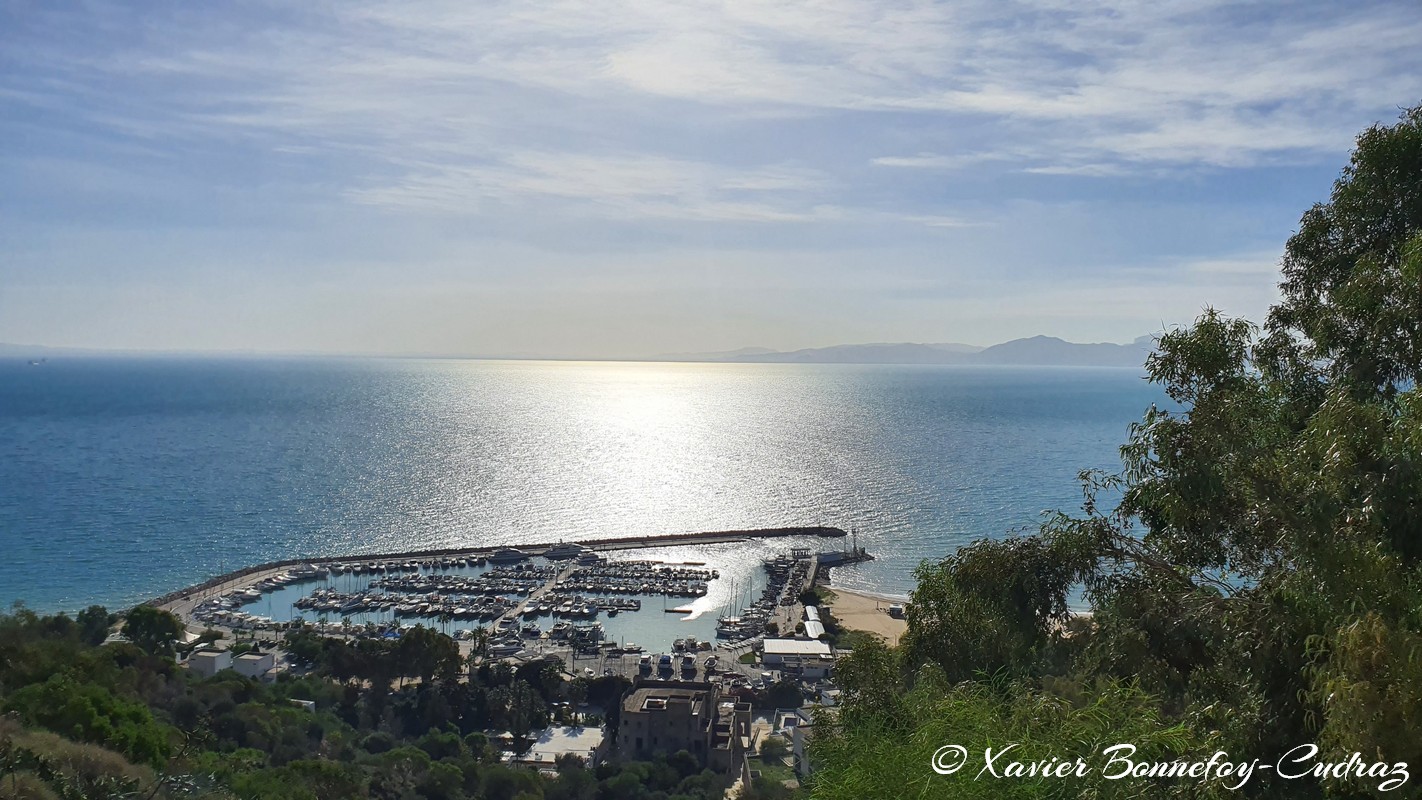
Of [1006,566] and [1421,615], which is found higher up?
[1421,615]

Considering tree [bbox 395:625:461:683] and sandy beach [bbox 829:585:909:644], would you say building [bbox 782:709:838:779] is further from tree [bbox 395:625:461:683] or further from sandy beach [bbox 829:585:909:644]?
tree [bbox 395:625:461:683]

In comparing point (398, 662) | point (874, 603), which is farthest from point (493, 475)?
point (398, 662)

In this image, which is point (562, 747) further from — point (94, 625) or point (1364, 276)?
point (1364, 276)

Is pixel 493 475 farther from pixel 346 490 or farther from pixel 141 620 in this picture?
pixel 141 620

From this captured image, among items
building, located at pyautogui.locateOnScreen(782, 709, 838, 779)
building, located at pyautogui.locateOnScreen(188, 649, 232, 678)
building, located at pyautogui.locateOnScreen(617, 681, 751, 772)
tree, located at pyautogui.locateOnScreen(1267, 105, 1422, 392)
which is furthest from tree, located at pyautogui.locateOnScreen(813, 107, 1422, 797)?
building, located at pyautogui.locateOnScreen(188, 649, 232, 678)

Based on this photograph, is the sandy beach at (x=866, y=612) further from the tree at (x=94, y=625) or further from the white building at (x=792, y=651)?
the tree at (x=94, y=625)

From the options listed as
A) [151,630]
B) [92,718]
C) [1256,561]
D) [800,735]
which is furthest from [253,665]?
[1256,561]
